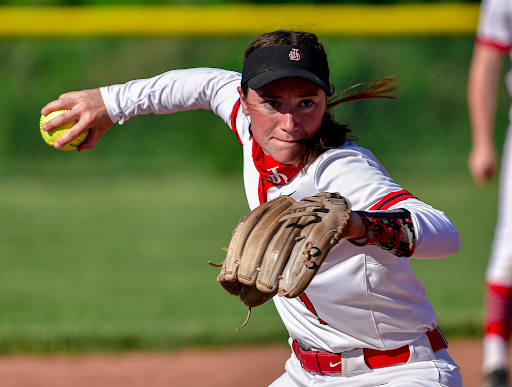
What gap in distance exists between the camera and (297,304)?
227 cm

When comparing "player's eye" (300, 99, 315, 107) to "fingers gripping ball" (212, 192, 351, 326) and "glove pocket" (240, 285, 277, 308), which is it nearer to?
"fingers gripping ball" (212, 192, 351, 326)

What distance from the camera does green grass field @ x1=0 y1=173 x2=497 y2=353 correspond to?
4793mm

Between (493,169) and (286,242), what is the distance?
1.63 meters

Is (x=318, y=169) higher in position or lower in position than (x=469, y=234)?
higher

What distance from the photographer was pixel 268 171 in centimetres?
220

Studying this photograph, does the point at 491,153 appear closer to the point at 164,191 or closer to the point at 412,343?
the point at 412,343

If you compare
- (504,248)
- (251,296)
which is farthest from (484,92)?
(251,296)

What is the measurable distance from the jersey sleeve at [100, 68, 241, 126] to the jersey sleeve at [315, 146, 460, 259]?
35.2 inches

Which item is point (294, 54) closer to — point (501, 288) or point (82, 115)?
point (82, 115)

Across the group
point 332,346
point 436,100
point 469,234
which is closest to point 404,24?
point 436,100

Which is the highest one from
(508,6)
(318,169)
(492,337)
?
(508,6)

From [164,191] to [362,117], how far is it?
3173mm

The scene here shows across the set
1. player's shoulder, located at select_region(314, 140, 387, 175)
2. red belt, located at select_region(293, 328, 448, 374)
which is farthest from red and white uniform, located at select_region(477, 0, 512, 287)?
player's shoulder, located at select_region(314, 140, 387, 175)

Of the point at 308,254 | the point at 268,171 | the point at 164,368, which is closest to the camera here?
the point at 308,254
